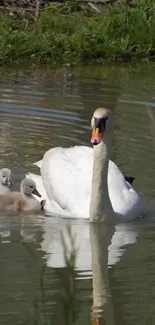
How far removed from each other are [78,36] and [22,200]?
6.70 metres

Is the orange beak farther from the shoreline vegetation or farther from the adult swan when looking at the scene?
the shoreline vegetation

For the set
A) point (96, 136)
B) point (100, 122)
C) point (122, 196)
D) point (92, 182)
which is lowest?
point (122, 196)

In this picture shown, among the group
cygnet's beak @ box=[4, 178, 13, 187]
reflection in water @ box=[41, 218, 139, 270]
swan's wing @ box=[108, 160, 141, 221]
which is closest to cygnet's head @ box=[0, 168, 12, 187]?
cygnet's beak @ box=[4, 178, 13, 187]

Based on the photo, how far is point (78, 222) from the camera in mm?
9117

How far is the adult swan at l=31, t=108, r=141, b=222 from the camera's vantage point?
29.2 feet

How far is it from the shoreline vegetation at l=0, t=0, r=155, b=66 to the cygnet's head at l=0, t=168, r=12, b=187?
5.51m

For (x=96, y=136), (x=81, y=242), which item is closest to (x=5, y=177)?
(x=96, y=136)

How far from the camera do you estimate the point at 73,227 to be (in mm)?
8961

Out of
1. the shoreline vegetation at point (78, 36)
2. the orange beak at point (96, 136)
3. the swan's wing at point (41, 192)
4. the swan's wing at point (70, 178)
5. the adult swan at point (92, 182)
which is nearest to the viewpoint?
the orange beak at point (96, 136)

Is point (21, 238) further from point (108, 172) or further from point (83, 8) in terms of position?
point (83, 8)

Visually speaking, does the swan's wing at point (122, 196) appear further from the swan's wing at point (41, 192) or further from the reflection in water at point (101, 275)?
the swan's wing at point (41, 192)

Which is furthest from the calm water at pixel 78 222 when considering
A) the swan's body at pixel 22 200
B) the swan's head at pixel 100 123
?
the swan's head at pixel 100 123

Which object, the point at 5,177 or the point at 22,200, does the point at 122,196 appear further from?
the point at 5,177

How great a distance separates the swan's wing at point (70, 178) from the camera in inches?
364
